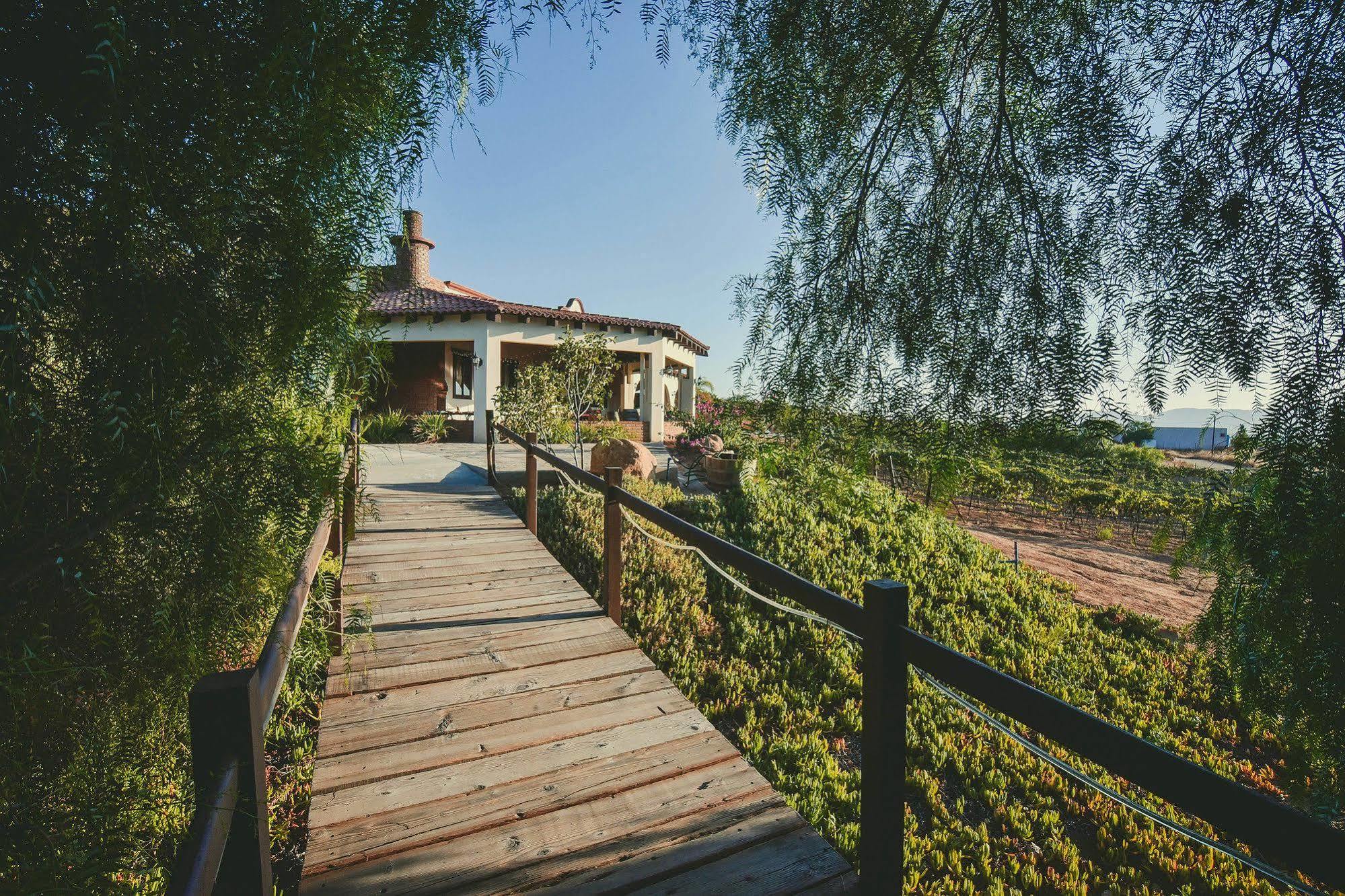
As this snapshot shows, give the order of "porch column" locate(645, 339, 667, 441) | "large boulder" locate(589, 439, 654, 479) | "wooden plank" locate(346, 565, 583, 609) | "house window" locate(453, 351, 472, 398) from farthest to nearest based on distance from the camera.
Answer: "porch column" locate(645, 339, 667, 441) < "house window" locate(453, 351, 472, 398) < "large boulder" locate(589, 439, 654, 479) < "wooden plank" locate(346, 565, 583, 609)

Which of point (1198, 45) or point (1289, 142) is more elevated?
point (1198, 45)

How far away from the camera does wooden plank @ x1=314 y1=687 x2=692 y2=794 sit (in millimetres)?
2232

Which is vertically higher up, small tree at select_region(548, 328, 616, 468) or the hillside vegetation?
small tree at select_region(548, 328, 616, 468)

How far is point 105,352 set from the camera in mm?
1053

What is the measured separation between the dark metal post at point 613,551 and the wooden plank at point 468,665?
27 centimetres

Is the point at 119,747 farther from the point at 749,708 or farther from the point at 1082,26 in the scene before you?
the point at 749,708

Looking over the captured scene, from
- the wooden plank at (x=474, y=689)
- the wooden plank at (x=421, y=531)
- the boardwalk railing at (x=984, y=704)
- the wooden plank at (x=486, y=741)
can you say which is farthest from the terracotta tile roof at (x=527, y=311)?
the boardwalk railing at (x=984, y=704)

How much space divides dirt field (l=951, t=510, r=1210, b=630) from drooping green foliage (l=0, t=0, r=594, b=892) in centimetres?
833

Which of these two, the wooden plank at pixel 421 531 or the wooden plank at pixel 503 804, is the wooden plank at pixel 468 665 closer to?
the wooden plank at pixel 503 804

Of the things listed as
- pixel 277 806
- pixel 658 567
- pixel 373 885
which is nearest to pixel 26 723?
pixel 373 885

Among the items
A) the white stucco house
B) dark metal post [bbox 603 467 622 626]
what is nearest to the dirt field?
dark metal post [bbox 603 467 622 626]

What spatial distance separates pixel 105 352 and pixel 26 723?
654mm

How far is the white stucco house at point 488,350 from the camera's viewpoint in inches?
568

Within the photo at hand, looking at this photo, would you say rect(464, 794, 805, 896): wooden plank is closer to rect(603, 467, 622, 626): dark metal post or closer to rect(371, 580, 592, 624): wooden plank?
rect(603, 467, 622, 626): dark metal post
